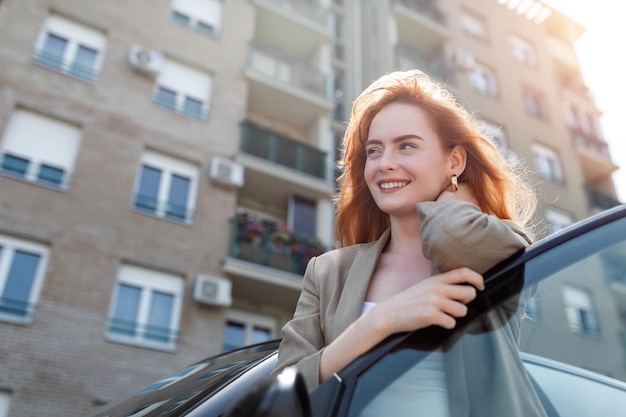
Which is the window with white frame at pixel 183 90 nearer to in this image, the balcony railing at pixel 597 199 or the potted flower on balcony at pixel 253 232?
the potted flower on balcony at pixel 253 232

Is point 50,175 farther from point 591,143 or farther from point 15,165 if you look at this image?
point 591,143

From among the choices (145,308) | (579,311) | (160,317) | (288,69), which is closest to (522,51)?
(288,69)

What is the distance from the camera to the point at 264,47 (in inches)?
702

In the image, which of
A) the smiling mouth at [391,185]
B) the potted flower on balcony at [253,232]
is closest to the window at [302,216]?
the potted flower on balcony at [253,232]

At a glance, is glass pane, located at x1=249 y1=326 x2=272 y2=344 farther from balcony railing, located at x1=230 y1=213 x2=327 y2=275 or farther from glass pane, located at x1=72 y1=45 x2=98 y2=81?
glass pane, located at x1=72 y1=45 x2=98 y2=81

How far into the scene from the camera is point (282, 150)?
16047mm

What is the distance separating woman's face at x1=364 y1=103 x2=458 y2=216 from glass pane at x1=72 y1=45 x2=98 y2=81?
13.1 m

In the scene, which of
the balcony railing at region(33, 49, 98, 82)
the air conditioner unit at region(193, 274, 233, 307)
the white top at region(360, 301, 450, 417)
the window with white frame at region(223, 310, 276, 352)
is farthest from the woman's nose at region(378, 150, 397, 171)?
the balcony railing at region(33, 49, 98, 82)

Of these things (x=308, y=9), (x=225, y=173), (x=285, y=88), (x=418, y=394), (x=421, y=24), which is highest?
(x=421, y=24)

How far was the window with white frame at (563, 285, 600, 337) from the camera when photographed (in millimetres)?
1231

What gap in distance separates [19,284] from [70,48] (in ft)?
19.6

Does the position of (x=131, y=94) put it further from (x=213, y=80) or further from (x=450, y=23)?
(x=450, y=23)

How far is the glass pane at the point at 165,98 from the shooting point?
14.6 meters

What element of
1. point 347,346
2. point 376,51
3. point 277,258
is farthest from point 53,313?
point 376,51
